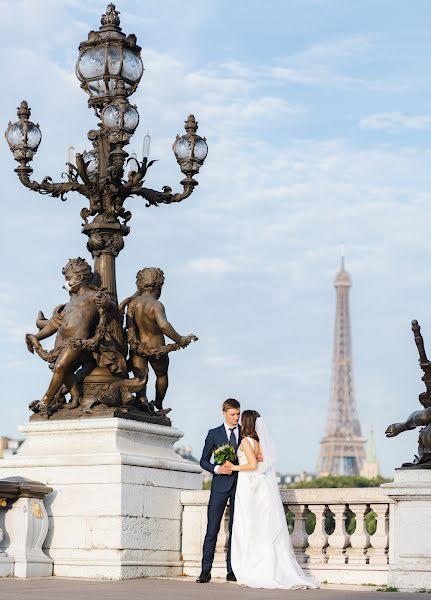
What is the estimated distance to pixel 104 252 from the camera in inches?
746

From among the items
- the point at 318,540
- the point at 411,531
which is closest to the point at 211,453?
the point at 318,540

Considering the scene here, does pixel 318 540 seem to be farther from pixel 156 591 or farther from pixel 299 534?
pixel 156 591

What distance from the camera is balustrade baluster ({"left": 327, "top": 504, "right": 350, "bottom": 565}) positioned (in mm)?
17406

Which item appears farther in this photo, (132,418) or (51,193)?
(51,193)

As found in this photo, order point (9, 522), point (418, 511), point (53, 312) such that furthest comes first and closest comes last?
point (53, 312), point (9, 522), point (418, 511)

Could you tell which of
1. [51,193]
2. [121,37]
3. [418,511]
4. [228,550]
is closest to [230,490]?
[228,550]

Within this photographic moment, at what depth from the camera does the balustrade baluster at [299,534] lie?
17.7 m

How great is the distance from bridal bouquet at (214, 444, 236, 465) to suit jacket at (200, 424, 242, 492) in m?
0.10

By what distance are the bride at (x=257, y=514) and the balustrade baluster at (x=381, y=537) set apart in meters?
0.93

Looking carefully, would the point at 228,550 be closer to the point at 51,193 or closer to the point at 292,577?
the point at 292,577

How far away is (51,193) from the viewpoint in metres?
19.3

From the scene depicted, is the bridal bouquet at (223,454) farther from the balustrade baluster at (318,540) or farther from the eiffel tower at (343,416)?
the eiffel tower at (343,416)

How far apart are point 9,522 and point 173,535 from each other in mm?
2115

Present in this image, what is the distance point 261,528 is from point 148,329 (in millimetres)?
3018
